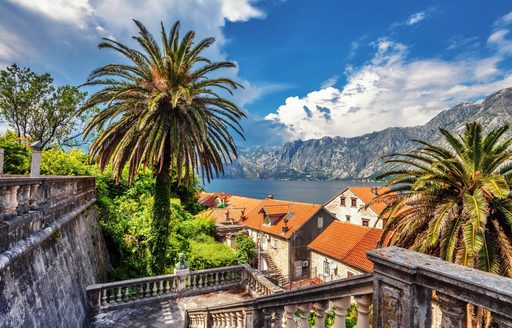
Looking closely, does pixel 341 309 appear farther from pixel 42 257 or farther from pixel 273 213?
pixel 273 213

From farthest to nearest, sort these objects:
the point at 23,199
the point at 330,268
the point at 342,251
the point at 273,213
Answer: the point at 273,213
the point at 330,268
the point at 342,251
the point at 23,199

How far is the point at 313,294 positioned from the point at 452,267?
63.3 inches

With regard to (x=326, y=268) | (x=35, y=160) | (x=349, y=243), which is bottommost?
(x=326, y=268)

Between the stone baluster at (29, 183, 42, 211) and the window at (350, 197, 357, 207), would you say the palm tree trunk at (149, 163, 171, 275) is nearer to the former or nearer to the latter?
the stone baluster at (29, 183, 42, 211)

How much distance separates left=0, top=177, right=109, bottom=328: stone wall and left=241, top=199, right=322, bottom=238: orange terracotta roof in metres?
23.2

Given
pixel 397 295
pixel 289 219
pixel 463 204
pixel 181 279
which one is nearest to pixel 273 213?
pixel 289 219

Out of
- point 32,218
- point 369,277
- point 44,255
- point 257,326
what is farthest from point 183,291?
point 369,277

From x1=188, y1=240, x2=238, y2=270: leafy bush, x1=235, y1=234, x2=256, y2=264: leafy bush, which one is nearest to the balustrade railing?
x1=188, y1=240, x2=238, y2=270: leafy bush

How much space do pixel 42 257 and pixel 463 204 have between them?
10.6m

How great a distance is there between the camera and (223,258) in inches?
677

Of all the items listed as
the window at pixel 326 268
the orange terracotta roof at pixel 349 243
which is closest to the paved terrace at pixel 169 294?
the orange terracotta roof at pixel 349 243

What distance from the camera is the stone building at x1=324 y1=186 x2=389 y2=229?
35.4 metres

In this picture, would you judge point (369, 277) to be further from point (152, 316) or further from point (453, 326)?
point (152, 316)

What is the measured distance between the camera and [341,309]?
9.58 feet
